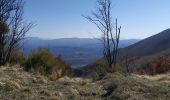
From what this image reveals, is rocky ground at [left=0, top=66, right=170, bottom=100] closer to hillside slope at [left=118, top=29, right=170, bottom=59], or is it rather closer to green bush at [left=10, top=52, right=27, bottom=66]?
green bush at [left=10, top=52, right=27, bottom=66]

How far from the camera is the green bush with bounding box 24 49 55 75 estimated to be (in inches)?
845

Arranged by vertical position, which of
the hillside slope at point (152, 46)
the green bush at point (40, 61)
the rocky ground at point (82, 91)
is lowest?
the hillside slope at point (152, 46)

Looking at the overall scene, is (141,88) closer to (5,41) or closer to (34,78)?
(34,78)

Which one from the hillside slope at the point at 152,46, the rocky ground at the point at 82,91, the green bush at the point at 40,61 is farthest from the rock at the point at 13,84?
the hillside slope at the point at 152,46

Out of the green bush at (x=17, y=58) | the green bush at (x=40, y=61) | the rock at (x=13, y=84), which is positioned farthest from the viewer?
the green bush at (x=17, y=58)

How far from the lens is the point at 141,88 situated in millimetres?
14516

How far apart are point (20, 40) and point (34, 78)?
8.37 m

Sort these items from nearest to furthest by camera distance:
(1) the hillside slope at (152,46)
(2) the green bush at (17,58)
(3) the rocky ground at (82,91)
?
(3) the rocky ground at (82,91) → (2) the green bush at (17,58) → (1) the hillside slope at (152,46)

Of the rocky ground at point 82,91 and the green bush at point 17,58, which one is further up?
the green bush at point 17,58

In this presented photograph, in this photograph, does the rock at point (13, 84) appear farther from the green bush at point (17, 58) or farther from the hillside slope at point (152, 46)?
the hillside slope at point (152, 46)

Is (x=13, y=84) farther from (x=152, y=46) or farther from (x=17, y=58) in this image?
(x=152, y=46)

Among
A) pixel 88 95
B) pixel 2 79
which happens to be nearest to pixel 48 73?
pixel 2 79

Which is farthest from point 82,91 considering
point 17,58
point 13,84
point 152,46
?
point 152,46

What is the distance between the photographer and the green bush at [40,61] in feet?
70.4
